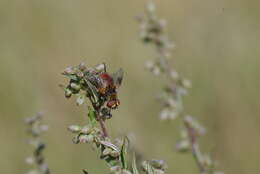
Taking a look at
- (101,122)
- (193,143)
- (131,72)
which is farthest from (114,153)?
(131,72)

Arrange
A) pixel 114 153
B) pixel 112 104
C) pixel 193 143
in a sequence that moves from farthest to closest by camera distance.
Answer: pixel 193 143
pixel 112 104
pixel 114 153

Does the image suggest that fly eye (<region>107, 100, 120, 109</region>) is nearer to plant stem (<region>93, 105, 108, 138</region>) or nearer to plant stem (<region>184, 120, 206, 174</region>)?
plant stem (<region>93, 105, 108, 138</region>)

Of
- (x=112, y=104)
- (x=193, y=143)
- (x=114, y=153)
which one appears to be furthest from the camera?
(x=193, y=143)

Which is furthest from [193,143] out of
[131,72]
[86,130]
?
[131,72]

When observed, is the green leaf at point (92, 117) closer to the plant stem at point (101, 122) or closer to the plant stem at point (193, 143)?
the plant stem at point (101, 122)

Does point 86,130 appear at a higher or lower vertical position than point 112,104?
lower

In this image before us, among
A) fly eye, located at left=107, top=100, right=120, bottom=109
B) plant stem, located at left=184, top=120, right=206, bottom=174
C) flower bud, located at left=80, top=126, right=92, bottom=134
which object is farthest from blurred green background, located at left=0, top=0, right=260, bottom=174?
flower bud, located at left=80, top=126, right=92, bottom=134

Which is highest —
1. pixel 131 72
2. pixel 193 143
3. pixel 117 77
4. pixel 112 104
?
pixel 131 72

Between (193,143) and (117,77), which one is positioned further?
(193,143)

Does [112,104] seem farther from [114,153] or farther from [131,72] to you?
[131,72]
